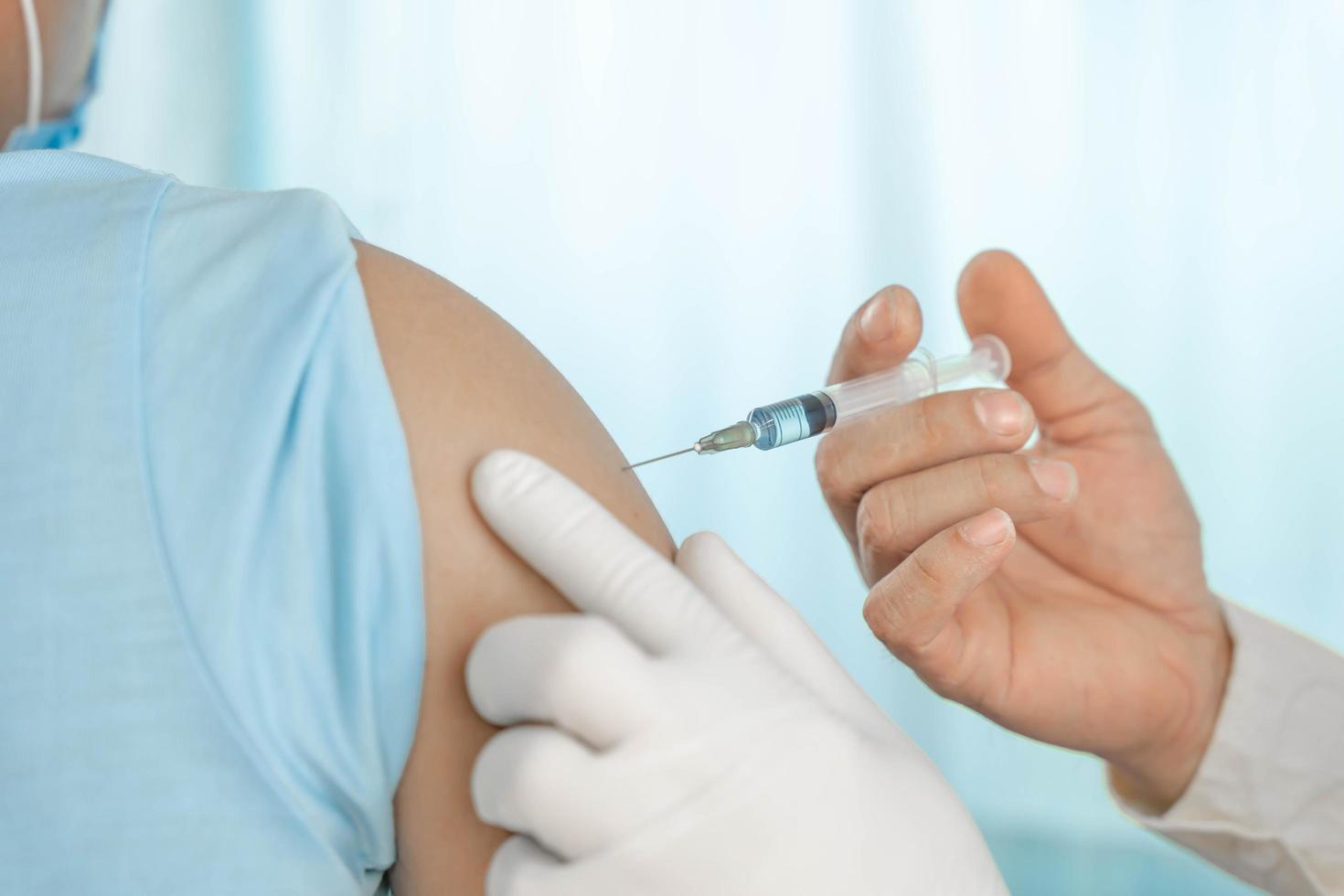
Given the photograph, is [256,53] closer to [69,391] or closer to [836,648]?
[836,648]

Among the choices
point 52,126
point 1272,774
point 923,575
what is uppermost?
point 52,126

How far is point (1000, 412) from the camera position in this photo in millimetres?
1062

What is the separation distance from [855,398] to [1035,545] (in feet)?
1.31

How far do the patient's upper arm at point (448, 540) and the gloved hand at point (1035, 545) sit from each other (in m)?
0.45

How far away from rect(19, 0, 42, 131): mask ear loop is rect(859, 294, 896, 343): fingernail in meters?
0.80

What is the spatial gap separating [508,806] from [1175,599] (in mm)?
999

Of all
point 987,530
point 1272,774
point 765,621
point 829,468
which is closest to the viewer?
point 765,621

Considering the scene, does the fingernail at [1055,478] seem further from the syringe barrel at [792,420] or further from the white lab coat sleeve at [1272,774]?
the white lab coat sleeve at [1272,774]

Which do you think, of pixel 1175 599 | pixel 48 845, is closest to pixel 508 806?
pixel 48 845

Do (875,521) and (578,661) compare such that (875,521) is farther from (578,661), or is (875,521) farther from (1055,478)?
(578,661)

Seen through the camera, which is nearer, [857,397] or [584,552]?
[584,552]

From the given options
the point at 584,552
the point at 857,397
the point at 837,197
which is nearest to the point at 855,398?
the point at 857,397

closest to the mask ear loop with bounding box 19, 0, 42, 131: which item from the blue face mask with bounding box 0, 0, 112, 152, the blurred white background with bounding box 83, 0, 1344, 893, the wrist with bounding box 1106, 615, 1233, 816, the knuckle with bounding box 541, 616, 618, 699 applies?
the blue face mask with bounding box 0, 0, 112, 152

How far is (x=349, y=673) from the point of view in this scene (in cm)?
60
